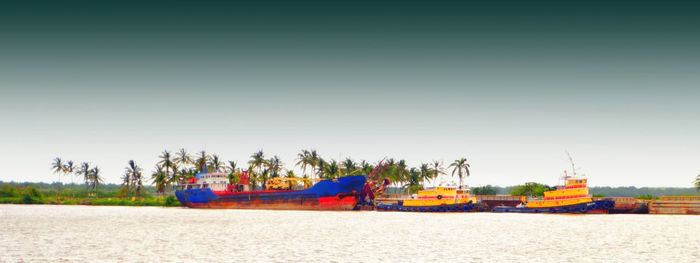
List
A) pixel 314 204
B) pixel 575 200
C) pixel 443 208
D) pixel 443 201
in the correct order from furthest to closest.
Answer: pixel 314 204 < pixel 443 201 < pixel 443 208 < pixel 575 200

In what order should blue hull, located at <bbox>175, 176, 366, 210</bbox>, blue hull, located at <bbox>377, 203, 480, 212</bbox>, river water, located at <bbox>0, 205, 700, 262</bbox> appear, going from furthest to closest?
blue hull, located at <bbox>175, 176, 366, 210</bbox>, blue hull, located at <bbox>377, 203, 480, 212</bbox>, river water, located at <bbox>0, 205, 700, 262</bbox>

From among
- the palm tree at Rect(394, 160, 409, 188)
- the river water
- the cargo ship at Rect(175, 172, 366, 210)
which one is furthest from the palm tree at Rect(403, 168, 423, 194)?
the river water

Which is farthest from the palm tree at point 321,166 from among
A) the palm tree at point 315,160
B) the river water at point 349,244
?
the river water at point 349,244

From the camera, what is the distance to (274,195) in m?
118

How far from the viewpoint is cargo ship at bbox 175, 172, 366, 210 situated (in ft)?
370

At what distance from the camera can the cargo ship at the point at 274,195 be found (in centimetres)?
11275

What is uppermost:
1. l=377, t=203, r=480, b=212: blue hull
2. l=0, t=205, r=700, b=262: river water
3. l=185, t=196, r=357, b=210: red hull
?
l=185, t=196, r=357, b=210: red hull

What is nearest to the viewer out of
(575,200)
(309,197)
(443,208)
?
(575,200)

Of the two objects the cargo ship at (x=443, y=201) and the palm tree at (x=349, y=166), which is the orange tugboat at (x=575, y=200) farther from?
the palm tree at (x=349, y=166)

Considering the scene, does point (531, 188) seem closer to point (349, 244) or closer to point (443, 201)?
point (443, 201)

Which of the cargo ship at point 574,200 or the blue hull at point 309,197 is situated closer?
the cargo ship at point 574,200

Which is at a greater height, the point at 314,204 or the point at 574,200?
the point at 574,200

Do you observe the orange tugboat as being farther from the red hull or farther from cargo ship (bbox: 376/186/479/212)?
the red hull

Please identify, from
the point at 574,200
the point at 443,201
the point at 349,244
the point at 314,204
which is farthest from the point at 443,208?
the point at 349,244
